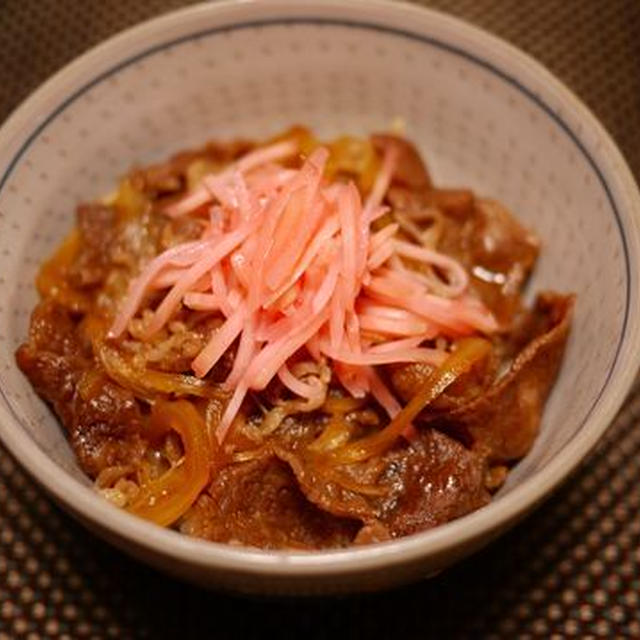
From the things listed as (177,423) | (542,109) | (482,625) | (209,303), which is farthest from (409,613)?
(542,109)

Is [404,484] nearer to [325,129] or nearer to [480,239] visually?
[480,239]

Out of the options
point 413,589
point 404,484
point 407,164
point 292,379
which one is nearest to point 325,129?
point 407,164

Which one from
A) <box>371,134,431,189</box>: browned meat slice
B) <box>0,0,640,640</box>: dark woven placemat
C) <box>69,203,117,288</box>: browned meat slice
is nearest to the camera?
<box>0,0,640,640</box>: dark woven placemat

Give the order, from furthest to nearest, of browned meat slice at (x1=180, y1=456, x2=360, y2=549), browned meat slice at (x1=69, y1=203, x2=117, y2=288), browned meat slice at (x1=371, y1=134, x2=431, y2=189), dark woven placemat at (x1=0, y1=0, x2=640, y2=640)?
1. browned meat slice at (x1=371, y1=134, x2=431, y2=189)
2. browned meat slice at (x1=69, y1=203, x2=117, y2=288)
3. dark woven placemat at (x1=0, y1=0, x2=640, y2=640)
4. browned meat slice at (x1=180, y1=456, x2=360, y2=549)

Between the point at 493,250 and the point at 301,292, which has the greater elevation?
the point at 493,250

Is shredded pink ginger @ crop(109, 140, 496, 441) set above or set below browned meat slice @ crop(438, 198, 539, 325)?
below

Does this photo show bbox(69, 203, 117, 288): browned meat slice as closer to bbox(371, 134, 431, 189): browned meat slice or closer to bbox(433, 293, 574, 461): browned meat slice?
bbox(371, 134, 431, 189): browned meat slice

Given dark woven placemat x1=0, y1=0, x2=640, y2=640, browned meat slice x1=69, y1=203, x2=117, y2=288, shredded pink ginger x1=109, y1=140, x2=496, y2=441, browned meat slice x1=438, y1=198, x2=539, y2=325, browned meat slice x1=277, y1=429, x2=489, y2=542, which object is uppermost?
browned meat slice x1=438, y1=198, x2=539, y2=325

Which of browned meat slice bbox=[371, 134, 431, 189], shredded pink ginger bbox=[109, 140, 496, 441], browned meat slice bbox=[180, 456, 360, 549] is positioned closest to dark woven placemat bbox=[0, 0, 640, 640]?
browned meat slice bbox=[180, 456, 360, 549]
